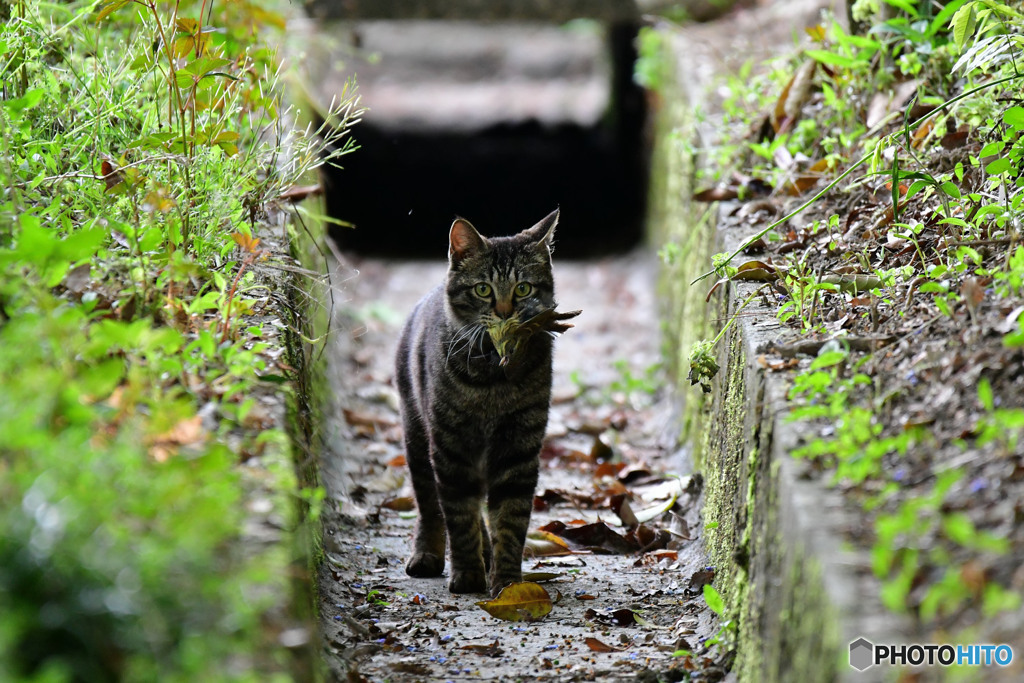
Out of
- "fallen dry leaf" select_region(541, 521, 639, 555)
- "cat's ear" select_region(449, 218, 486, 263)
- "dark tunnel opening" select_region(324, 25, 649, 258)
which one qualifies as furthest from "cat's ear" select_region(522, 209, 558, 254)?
"dark tunnel opening" select_region(324, 25, 649, 258)

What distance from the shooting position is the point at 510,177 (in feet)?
31.5

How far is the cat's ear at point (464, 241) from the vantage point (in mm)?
3615

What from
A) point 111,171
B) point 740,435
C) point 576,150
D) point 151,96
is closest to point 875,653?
point 740,435

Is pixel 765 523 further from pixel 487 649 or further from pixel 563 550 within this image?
pixel 563 550

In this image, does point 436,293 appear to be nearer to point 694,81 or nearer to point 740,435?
point 740,435

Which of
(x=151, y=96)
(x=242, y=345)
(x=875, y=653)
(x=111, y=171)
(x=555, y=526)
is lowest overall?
(x=555, y=526)

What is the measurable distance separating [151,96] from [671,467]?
2.72m

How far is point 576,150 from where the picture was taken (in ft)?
32.0

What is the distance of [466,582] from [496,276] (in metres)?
1.07

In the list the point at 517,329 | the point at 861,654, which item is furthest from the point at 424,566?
the point at 861,654

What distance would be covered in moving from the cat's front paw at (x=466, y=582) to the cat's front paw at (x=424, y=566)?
0.18 meters

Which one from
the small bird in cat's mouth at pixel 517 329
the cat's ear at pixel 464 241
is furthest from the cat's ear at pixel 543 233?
the small bird in cat's mouth at pixel 517 329

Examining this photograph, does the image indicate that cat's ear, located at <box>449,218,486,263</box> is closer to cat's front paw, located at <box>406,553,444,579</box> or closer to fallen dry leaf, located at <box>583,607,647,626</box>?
cat's front paw, located at <box>406,553,444,579</box>

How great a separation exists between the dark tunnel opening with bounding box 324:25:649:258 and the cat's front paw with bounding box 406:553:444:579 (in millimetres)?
5648
